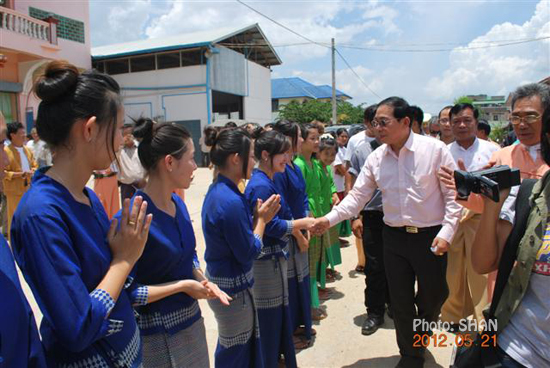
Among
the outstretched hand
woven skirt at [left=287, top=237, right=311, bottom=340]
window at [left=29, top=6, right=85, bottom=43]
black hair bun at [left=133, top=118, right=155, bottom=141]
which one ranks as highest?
window at [left=29, top=6, right=85, bottom=43]

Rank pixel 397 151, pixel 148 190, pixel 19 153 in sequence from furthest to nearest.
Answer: pixel 19 153 < pixel 397 151 < pixel 148 190

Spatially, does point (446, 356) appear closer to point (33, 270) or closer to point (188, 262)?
point (188, 262)

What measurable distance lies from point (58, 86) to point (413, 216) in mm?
2365

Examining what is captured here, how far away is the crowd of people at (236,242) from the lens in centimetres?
113

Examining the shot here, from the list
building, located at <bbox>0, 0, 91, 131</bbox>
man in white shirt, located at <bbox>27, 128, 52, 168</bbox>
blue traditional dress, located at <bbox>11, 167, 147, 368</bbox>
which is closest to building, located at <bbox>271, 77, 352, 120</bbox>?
building, located at <bbox>0, 0, 91, 131</bbox>

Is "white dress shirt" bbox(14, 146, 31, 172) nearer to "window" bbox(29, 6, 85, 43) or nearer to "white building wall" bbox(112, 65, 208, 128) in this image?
"window" bbox(29, 6, 85, 43)

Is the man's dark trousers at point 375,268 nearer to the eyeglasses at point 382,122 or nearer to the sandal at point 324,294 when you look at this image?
the sandal at point 324,294

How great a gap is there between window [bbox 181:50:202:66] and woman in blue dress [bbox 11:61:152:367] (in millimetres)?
18520

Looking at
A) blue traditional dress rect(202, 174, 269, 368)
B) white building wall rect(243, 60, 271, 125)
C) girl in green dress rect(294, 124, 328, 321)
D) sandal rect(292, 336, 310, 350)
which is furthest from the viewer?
→ white building wall rect(243, 60, 271, 125)

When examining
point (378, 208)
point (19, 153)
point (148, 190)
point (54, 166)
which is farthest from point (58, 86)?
point (19, 153)

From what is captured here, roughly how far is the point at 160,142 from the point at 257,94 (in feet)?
71.5

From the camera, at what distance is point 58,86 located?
123cm

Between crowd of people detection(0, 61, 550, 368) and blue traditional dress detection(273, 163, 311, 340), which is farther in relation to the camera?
blue traditional dress detection(273, 163, 311, 340)

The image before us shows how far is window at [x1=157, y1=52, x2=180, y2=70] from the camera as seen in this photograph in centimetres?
1923
